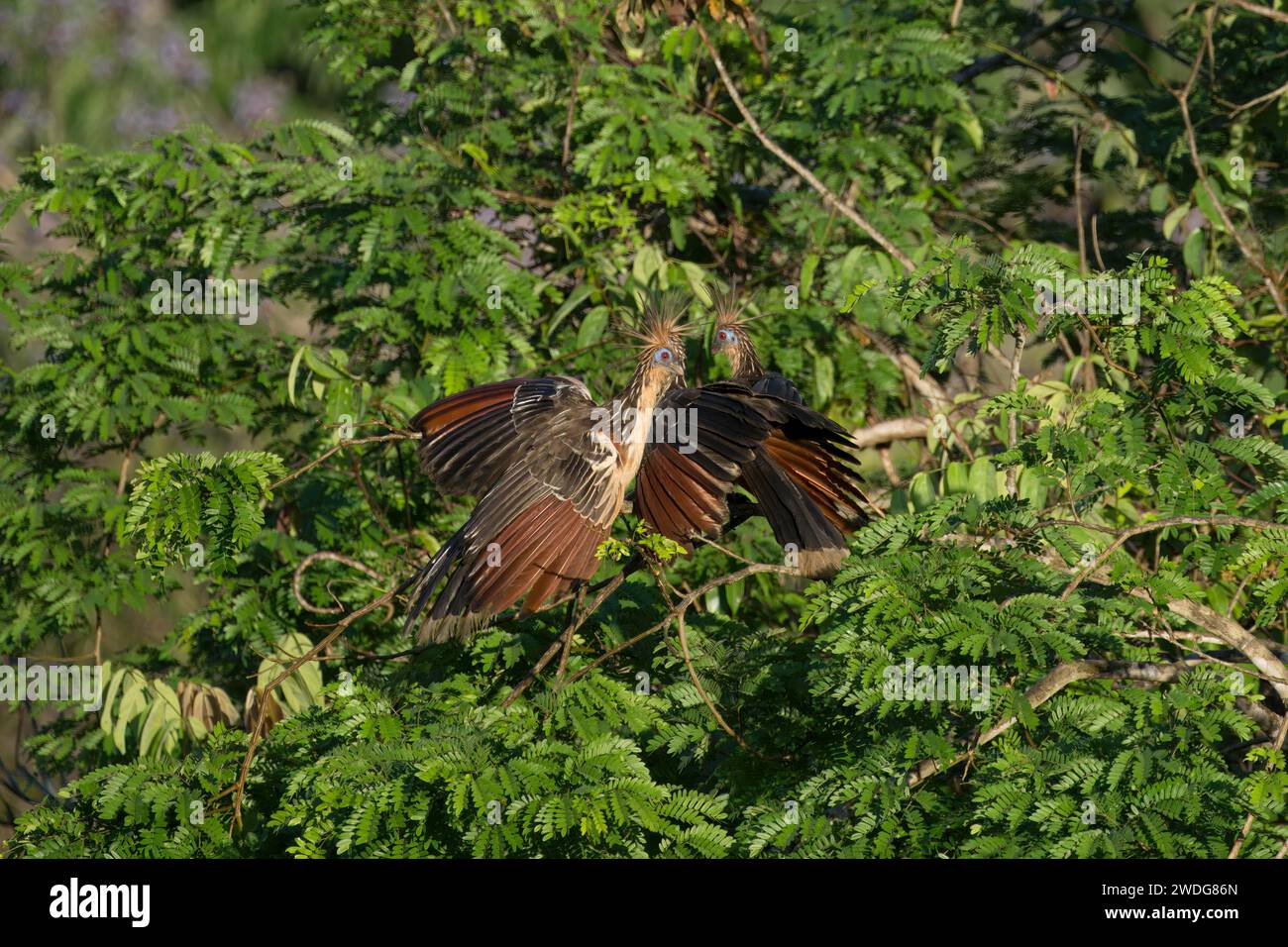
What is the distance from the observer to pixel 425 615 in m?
3.64

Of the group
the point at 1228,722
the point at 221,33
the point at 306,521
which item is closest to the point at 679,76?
the point at 306,521

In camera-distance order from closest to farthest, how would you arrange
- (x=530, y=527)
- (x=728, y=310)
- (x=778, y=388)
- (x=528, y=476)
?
(x=530, y=527) → (x=528, y=476) → (x=778, y=388) → (x=728, y=310)

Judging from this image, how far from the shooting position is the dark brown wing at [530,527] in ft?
10.8

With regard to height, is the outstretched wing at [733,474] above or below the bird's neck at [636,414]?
below

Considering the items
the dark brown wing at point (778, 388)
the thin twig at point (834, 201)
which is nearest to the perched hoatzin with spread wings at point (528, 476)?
the dark brown wing at point (778, 388)

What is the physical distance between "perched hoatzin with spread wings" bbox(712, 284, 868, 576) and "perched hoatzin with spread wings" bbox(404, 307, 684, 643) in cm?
35

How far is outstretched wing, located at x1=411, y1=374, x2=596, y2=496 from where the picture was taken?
3760 millimetres

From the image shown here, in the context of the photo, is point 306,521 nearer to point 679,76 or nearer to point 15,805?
point 679,76

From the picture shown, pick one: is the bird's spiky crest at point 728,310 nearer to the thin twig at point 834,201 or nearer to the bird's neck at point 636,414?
the thin twig at point 834,201

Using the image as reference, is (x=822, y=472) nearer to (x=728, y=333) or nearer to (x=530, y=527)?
(x=728, y=333)

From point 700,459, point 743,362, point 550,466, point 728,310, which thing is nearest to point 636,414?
point 550,466

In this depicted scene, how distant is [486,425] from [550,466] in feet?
1.31

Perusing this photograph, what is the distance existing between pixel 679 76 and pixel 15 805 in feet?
17.7

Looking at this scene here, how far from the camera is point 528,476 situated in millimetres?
3520
